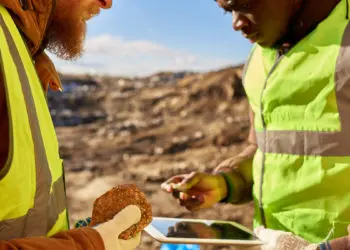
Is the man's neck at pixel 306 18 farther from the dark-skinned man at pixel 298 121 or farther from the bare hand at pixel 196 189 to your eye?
the bare hand at pixel 196 189

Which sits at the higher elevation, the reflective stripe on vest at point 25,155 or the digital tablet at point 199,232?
the reflective stripe on vest at point 25,155

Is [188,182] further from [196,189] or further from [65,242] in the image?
[65,242]

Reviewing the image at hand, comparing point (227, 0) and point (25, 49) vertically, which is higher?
point (227, 0)

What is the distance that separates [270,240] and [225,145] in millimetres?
5818

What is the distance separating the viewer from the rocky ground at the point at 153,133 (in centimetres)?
666

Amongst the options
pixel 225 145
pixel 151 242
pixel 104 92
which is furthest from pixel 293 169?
pixel 104 92

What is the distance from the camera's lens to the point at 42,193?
0.86 metres

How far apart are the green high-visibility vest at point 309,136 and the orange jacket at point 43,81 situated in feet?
2.27

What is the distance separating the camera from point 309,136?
1.38 m

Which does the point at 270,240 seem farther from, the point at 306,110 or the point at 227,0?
the point at 227,0

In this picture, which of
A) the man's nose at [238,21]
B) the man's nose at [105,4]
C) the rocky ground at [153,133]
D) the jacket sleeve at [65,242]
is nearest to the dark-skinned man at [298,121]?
the man's nose at [238,21]

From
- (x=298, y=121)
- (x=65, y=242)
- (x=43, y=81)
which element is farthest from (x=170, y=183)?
(x=65, y=242)

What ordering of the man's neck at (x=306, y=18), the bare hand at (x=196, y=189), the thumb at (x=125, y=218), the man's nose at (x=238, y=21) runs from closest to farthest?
the thumb at (x=125, y=218)
the man's neck at (x=306, y=18)
the man's nose at (x=238, y=21)
the bare hand at (x=196, y=189)

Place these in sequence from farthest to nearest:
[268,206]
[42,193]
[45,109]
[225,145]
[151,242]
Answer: [225,145] < [151,242] < [268,206] < [45,109] < [42,193]
